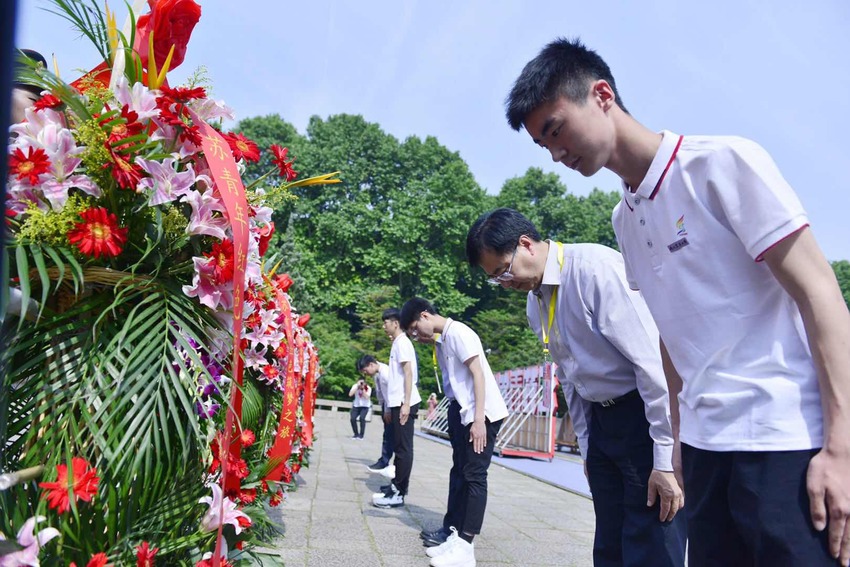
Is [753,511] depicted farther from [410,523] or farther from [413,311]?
[410,523]

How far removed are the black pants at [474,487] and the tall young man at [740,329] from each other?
3.02 meters

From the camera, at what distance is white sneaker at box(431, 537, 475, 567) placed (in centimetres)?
434

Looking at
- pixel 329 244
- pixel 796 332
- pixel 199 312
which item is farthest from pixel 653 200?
pixel 329 244

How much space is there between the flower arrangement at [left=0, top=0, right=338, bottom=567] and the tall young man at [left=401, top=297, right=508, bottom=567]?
2751mm

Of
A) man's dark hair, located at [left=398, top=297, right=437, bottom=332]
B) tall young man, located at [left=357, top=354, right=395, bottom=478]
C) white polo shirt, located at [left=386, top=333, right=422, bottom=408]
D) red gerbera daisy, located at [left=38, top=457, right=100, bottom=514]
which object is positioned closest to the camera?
red gerbera daisy, located at [left=38, top=457, right=100, bottom=514]

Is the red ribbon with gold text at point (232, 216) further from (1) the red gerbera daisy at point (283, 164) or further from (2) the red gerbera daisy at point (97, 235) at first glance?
(1) the red gerbera daisy at point (283, 164)

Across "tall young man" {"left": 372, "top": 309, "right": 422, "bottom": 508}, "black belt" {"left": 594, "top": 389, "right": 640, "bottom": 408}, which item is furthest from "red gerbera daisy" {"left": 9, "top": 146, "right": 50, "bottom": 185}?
"tall young man" {"left": 372, "top": 309, "right": 422, "bottom": 508}

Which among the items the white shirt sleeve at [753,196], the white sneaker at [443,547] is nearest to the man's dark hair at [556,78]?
the white shirt sleeve at [753,196]

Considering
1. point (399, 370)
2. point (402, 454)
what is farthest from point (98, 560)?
point (399, 370)

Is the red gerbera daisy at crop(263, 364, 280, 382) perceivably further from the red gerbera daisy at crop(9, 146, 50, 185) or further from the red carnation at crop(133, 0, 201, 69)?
the red gerbera daisy at crop(9, 146, 50, 185)

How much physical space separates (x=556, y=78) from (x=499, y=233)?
137cm

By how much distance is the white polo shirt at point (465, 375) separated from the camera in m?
4.88

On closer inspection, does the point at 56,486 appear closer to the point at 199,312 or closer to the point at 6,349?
the point at 6,349

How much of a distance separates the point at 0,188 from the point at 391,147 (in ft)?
125
